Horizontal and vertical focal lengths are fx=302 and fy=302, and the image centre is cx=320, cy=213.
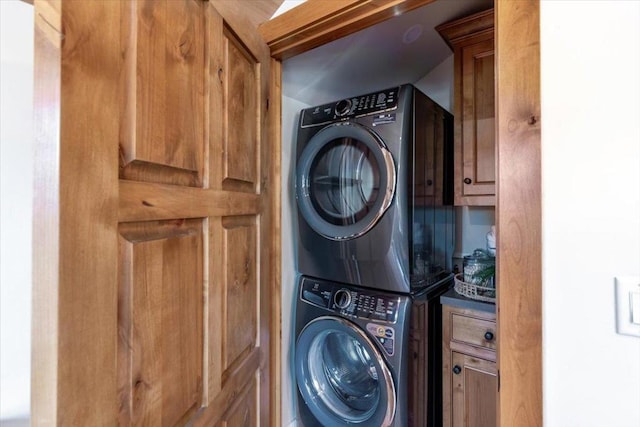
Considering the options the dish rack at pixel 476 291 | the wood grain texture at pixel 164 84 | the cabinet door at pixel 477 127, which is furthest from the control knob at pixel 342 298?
the wood grain texture at pixel 164 84

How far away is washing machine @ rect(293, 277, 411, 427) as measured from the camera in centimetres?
135

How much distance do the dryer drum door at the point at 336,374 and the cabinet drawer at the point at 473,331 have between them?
0.43m

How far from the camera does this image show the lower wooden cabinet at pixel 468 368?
1.32 m

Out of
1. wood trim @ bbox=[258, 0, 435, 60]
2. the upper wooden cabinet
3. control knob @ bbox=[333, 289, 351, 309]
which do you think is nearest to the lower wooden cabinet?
control knob @ bbox=[333, 289, 351, 309]

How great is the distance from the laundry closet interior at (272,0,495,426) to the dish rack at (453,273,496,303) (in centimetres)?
4

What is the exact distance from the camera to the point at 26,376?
936 millimetres

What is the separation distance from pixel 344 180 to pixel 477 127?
2.38ft

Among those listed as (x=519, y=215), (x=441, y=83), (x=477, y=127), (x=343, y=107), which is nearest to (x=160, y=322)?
(x=519, y=215)

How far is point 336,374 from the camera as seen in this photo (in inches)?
69.5

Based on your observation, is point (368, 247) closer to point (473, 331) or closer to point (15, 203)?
point (473, 331)

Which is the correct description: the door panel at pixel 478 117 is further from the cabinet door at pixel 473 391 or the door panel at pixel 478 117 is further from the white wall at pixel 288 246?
the white wall at pixel 288 246

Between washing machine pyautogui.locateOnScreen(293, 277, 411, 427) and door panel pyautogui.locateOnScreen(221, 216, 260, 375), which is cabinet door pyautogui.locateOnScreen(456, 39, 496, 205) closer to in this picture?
washing machine pyautogui.locateOnScreen(293, 277, 411, 427)

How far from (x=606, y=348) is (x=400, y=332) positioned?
82cm

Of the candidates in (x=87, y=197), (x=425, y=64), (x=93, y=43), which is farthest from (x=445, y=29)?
(x=87, y=197)
